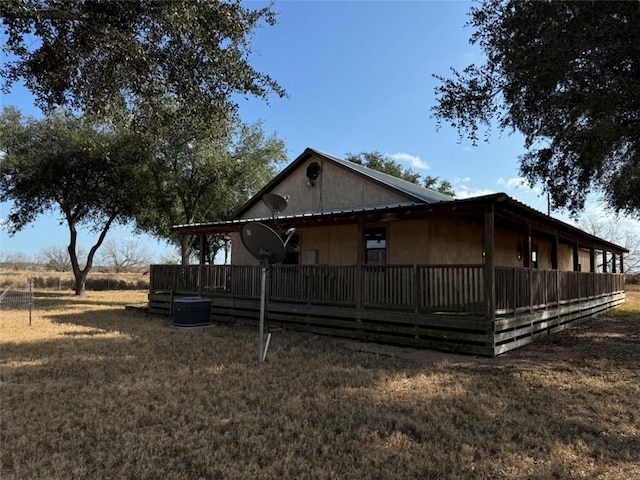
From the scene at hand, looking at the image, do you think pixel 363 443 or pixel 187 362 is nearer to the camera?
pixel 363 443

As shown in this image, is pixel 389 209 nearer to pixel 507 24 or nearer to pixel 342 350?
pixel 342 350

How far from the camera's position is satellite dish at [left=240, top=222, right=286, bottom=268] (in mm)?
7465

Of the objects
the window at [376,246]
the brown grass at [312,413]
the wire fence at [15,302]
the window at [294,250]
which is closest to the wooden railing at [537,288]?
the brown grass at [312,413]

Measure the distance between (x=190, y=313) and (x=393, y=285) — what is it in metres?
5.41

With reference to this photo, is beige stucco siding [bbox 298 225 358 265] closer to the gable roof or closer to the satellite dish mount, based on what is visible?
the gable roof

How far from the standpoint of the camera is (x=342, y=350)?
840 cm

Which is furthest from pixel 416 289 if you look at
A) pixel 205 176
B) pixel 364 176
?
pixel 205 176

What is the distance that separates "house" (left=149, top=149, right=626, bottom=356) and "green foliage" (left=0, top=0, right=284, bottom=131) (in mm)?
4354

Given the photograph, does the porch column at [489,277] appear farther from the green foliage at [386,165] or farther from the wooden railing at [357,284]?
the green foliage at [386,165]

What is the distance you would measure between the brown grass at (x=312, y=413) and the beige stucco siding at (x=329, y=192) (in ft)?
19.4

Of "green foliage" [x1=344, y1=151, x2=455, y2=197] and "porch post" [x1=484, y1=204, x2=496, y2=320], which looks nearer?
"porch post" [x1=484, y1=204, x2=496, y2=320]

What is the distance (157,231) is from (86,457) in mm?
19082

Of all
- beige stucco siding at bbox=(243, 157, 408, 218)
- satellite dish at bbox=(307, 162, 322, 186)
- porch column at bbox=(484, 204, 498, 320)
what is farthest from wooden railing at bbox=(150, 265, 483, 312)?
satellite dish at bbox=(307, 162, 322, 186)

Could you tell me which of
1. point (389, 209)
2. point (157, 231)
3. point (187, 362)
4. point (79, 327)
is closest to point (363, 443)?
point (187, 362)
